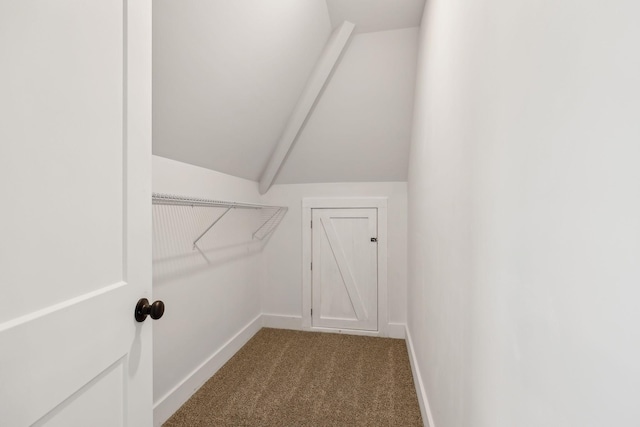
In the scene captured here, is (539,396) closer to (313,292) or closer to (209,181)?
(209,181)

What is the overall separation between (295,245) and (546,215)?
2811 mm

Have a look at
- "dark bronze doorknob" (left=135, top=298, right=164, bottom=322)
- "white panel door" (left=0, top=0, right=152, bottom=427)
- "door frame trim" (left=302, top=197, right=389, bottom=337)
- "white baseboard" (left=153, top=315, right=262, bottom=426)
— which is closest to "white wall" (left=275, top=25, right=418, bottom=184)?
"door frame trim" (left=302, top=197, right=389, bottom=337)

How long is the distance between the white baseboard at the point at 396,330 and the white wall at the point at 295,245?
0.05 m

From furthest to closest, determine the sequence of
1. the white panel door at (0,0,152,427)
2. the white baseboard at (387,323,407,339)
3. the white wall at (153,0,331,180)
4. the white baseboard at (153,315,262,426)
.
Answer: the white baseboard at (387,323,407,339)
the white baseboard at (153,315,262,426)
the white wall at (153,0,331,180)
the white panel door at (0,0,152,427)

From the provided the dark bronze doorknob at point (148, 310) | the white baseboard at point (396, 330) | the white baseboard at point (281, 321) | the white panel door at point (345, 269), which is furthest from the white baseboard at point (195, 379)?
the white baseboard at point (396, 330)

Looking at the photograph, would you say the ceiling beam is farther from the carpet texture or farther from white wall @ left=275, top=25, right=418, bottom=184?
the carpet texture

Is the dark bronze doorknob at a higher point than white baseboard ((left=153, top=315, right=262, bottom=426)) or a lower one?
higher

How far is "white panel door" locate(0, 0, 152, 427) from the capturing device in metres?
0.55

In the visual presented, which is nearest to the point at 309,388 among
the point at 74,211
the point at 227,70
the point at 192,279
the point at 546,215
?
the point at 192,279

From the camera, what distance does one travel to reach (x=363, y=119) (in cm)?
269

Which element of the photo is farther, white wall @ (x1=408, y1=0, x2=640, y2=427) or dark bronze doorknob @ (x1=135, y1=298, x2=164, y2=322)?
dark bronze doorknob @ (x1=135, y1=298, x2=164, y2=322)

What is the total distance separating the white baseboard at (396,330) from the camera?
9.82 feet

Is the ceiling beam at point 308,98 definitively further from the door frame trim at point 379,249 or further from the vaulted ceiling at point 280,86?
the door frame trim at point 379,249

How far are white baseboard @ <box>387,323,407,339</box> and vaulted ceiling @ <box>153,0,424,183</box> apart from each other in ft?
4.93
